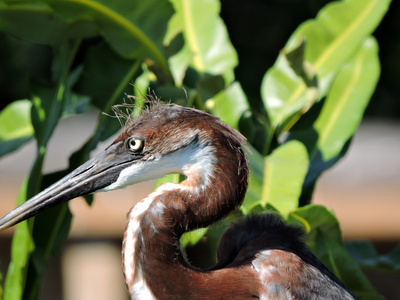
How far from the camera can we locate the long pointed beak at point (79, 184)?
1.48 m

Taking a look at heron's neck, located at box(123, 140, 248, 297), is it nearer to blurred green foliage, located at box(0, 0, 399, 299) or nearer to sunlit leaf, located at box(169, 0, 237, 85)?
blurred green foliage, located at box(0, 0, 399, 299)

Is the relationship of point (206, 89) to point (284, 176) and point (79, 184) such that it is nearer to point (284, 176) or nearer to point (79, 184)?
point (284, 176)

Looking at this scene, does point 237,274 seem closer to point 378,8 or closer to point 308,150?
point 308,150

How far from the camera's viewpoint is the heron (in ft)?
4.53

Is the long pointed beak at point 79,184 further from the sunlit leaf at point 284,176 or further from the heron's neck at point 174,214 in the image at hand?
the sunlit leaf at point 284,176

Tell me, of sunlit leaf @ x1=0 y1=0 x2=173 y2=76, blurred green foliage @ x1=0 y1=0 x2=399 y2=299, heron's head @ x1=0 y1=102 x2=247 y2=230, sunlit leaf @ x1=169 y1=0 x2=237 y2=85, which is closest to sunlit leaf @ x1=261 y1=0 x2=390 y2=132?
blurred green foliage @ x1=0 y1=0 x2=399 y2=299

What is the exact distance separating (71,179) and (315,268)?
58 cm

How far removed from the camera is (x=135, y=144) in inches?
58.3

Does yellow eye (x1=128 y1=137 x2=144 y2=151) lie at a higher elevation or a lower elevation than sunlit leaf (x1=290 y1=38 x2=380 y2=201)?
higher

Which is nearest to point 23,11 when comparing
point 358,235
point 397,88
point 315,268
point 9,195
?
point 315,268

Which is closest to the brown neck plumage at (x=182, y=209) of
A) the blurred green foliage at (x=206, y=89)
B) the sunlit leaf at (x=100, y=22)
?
the blurred green foliage at (x=206, y=89)

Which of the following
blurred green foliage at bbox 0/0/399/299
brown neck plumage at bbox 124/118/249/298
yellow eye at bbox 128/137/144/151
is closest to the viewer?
brown neck plumage at bbox 124/118/249/298

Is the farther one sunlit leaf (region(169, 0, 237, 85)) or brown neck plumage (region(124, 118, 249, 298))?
sunlit leaf (region(169, 0, 237, 85))

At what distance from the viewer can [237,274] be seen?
4.67ft
